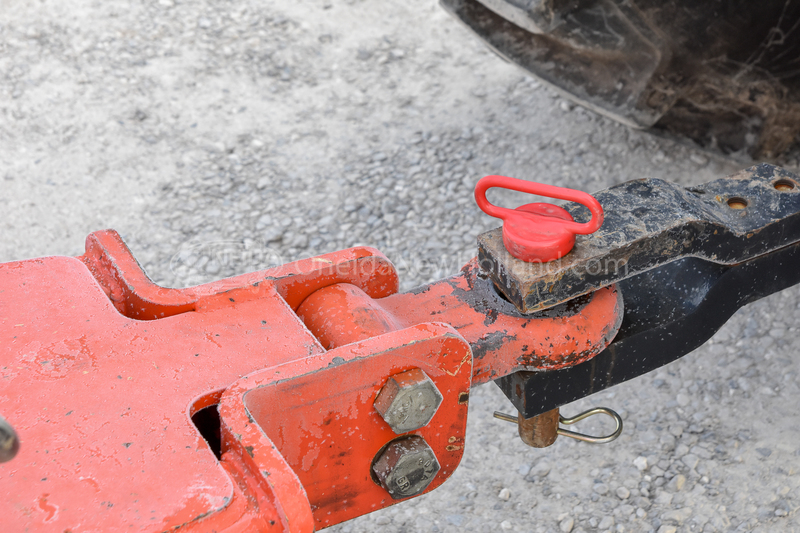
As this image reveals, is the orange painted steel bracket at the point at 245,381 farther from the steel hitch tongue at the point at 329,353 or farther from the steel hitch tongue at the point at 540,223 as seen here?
the steel hitch tongue at the point at 540,223

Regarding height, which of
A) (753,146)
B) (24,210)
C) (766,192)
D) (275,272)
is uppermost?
(766,192)

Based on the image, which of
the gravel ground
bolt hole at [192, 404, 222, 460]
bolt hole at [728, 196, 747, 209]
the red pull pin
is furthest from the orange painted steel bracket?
the gravel ground

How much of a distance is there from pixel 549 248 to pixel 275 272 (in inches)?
15.9

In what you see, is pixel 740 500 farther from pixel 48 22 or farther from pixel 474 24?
pixel 48 22

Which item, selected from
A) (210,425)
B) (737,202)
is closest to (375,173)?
(737,202)

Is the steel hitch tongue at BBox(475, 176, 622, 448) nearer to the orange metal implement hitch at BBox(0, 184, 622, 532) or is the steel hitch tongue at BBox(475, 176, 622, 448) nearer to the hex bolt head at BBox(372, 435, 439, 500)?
the orange metal implement hitch at BBox(0, 184, 622, 532)

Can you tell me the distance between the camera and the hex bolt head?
3.06 feet

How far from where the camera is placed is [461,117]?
2766 millimetres

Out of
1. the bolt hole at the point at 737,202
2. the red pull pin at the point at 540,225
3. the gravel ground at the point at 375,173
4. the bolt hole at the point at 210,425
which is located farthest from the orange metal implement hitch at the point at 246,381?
the gravel ground at the point at 375,173

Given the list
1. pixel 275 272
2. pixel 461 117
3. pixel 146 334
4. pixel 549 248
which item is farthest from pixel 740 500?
pixel 461 117

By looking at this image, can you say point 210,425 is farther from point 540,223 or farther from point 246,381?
point 540,223

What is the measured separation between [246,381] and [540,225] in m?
0.45

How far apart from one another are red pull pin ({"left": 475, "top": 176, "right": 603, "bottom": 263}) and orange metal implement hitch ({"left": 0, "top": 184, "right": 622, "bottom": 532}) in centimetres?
11

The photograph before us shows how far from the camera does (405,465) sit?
932 mm
